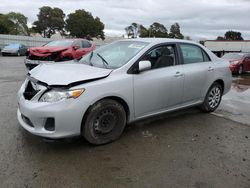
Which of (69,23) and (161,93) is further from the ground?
(69,23)

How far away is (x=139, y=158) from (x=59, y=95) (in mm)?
1385

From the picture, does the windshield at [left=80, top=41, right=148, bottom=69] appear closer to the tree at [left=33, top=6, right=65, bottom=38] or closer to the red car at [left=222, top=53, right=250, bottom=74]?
the red car at [left=222, top=53, right=250, bottom=74]

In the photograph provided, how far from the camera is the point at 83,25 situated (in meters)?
63.0

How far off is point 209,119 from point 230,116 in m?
0.64

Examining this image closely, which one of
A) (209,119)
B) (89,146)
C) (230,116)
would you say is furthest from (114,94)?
(230,116)

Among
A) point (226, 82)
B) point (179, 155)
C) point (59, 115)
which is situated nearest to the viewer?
point (59, 115)

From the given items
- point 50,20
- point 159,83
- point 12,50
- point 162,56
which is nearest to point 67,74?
point 159,83

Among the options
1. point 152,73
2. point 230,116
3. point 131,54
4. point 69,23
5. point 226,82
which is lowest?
point 230,116

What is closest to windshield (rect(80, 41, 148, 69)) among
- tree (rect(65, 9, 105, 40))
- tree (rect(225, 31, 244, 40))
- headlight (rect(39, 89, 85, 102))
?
headlight (rect(39, 89, 85, 102))

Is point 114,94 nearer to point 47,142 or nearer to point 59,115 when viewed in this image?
point 59,115

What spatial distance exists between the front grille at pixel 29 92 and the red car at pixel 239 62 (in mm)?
13533

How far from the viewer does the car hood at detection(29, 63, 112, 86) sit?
3708 mm

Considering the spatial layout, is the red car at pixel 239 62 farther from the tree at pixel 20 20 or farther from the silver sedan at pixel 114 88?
the tree at pixel 20 20

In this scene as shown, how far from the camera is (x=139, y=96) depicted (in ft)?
14.1
